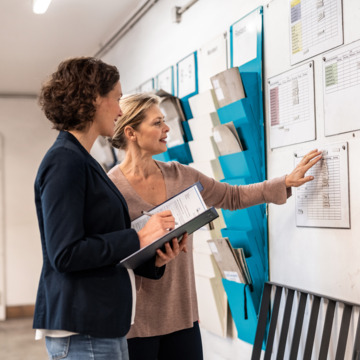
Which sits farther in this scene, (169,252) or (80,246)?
(169,252)

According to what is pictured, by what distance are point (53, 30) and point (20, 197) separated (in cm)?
286

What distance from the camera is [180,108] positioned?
310 cm

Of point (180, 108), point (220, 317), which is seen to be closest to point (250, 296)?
point (220, 317)

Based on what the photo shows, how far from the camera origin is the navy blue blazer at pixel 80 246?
47.8 inches

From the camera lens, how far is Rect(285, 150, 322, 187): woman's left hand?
196cm

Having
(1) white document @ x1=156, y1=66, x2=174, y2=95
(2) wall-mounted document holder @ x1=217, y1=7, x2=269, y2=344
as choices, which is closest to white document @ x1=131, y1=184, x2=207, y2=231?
(2) wall-mounted document holder @ x1=217, y1=7, x2=269, y2=344

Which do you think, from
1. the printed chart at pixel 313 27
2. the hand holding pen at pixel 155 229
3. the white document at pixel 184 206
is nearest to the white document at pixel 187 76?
the printed chart at pixel 313 27

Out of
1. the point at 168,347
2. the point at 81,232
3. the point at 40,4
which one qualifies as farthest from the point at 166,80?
the point at 81,232

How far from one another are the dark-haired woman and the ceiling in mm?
2744

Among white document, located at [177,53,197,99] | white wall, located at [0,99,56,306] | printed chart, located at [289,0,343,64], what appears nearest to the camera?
printed chart, located at [289,0,343,64]

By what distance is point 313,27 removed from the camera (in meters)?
2.04

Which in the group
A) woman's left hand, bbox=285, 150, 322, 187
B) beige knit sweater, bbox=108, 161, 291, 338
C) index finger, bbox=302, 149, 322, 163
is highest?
index finger, bbox=302, 149, 322, 163

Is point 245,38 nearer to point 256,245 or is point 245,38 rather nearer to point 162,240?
point 256,245

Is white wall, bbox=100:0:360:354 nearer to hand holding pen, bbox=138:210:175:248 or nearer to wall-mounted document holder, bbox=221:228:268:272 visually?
wall-mounted document holder, bbox=221:228:268:272
